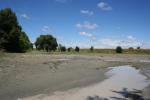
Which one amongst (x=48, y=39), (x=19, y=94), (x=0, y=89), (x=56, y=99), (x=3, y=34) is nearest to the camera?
A: (x=56, y=99)

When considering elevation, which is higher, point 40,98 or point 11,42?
point 11,42

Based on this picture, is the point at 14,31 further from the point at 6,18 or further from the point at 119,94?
the point at 119,94

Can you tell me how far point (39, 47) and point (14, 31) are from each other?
218 ft

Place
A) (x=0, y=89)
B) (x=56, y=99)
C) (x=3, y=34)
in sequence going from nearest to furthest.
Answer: (x=56, y=99), (x=0, y=89), (x=3, y=34)

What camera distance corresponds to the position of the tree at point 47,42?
12175 centimetres

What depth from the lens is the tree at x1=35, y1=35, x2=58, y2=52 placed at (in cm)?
12175

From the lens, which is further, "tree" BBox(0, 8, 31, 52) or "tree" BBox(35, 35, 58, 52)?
"tree" BBox(35, 35, 58, 52)

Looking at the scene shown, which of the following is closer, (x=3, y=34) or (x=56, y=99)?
(x=56, y=99)

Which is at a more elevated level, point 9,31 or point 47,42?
point 9,31

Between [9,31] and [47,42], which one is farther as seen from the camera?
[47,42]

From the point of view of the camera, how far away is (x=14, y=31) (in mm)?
59562

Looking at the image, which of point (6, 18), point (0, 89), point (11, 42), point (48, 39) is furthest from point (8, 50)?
point (48, 39)

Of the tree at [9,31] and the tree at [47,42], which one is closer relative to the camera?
the tree at [9,31]

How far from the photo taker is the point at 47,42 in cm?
12144
